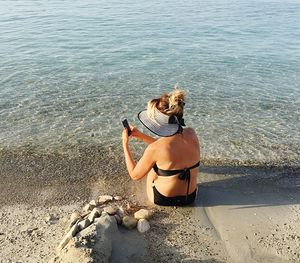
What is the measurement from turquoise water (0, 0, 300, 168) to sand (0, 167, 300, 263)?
1061 millimetres

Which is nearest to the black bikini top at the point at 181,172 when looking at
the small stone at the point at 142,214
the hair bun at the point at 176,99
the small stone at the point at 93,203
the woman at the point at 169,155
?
the woman at the point at 169,155

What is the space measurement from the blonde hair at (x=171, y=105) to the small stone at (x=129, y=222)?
133 cm

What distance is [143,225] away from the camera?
529 centimetres

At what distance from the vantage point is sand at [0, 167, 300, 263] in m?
4.91

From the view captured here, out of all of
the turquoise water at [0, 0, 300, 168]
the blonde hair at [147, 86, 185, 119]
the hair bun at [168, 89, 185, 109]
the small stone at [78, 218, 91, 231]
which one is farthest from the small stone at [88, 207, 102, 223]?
the turquoise water at [0, 0, 300, 168]

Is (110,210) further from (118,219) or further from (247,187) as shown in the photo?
(247,187)

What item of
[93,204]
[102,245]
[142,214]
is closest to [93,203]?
[93,204]

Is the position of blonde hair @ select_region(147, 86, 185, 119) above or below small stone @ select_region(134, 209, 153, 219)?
above

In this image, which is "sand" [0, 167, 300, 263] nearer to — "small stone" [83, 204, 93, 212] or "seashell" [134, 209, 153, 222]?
"seashell" [134, 209, 153, 222]

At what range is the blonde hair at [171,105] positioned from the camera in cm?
507

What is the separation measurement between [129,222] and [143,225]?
181mm

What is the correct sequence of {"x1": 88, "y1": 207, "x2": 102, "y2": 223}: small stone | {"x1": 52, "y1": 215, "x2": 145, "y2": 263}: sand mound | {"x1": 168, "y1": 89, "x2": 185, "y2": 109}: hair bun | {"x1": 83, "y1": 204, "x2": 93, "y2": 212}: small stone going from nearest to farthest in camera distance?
{"x1": 52, "y1": 215, "x2": 145, "y2": 263}: sand mound < {"x1": 168, "y1": 89, "x2": 185, "y2": 109}: hair bun < {"x1": 88, "y1": 207, "x2": 102, "y2": 223}: small stone < {"x1": 83, "y1": 204, "x2": 93, "y2": 212}: small stone

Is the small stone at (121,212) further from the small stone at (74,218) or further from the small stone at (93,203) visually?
the small stone at (74,218)

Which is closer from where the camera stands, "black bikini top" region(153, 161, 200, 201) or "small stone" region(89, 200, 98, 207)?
"black bikini top" region(153, 161, 200, 201)
